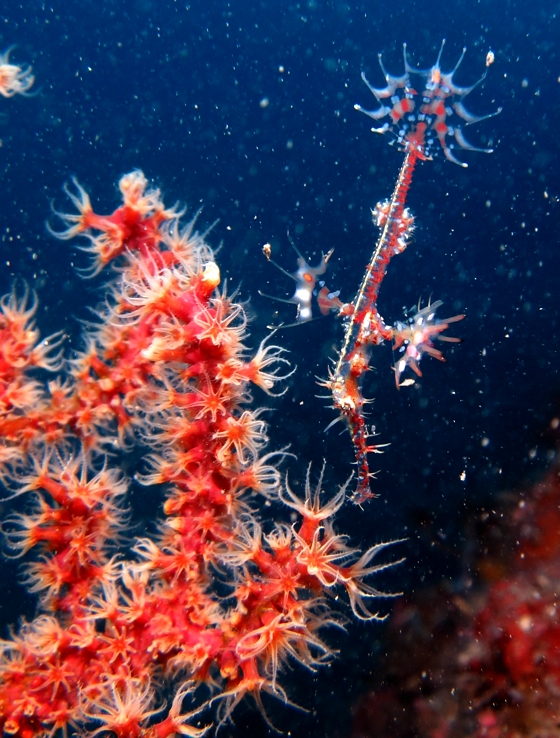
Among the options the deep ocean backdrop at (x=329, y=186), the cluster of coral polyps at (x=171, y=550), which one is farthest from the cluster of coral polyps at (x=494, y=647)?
the deep ocean backdrop at (x=329, y=186)

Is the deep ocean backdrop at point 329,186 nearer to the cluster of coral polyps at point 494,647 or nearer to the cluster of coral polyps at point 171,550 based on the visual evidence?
the cluster of coral polyps at point 494,647

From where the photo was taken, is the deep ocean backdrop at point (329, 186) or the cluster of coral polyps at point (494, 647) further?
the deep ocean backdrop at point (329, 186)

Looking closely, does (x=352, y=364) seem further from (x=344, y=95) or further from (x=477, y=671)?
(x=344, y=95)

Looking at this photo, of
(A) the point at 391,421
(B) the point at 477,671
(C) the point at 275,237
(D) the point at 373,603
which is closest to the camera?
(B) the point at 477,671

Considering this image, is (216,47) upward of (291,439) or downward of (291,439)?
upward

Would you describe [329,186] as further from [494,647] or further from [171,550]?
[494,647]

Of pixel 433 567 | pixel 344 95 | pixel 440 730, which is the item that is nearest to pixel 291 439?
pixel 433 567

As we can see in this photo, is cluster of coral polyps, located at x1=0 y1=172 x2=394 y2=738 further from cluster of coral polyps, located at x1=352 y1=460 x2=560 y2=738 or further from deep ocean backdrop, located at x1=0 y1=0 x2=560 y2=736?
deep ocean backdrop, located at x1=0 y1=0 x2=560 y2=736
